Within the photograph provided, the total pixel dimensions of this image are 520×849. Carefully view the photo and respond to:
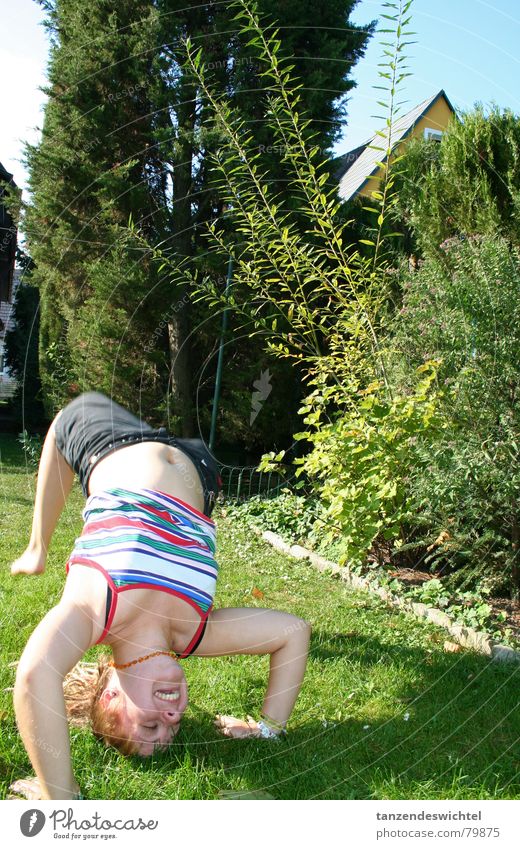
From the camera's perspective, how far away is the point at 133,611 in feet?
5.91

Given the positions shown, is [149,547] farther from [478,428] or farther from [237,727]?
[478,428]

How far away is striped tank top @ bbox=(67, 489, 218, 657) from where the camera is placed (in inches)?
71.6

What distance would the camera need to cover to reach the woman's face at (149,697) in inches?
69.1

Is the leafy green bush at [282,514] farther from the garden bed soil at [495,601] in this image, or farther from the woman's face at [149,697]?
the woman's face at [149,697]

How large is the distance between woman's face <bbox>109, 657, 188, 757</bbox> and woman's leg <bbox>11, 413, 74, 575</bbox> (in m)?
0.69

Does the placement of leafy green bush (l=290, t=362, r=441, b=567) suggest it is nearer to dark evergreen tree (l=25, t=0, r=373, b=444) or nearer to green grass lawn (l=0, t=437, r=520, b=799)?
green grass lawn (l=0, t=437, r=520, b=799)

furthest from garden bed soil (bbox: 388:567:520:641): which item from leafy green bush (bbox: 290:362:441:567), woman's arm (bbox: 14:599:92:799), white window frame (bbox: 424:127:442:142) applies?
white window frame (bbox: 424:127:442:142)

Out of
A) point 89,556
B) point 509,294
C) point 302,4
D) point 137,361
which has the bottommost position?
point 89,556

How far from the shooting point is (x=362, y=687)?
2.43 meters

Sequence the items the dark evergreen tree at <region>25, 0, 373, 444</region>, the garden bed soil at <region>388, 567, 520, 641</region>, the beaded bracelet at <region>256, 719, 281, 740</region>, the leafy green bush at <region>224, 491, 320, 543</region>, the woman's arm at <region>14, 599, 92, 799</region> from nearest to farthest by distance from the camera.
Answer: the woman's arm at <region>14, 599, 92, 799</region> → the beaded bracelet at <region>256, 719, 281, 740</region> → the dark evergreen tree at <region>25, 0, 373, 444</region> → the garden bed soil at <region>388, 567, 520, 641</region> → the leafy green bush at <region>224, 491, 320, 543</region>

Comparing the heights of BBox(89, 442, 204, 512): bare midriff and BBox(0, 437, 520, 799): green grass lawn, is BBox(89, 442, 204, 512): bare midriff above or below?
above
